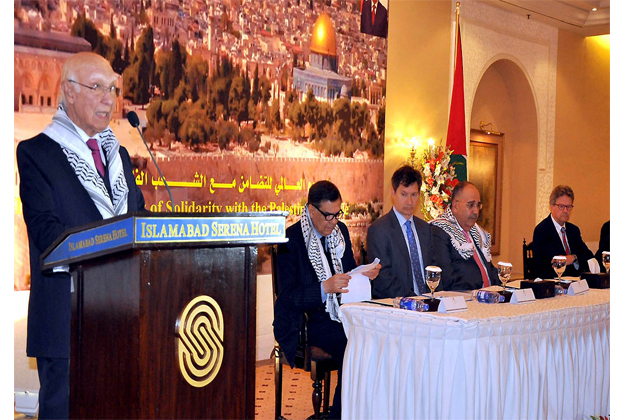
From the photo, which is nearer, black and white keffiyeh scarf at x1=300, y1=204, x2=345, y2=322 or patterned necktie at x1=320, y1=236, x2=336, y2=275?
black and white keffiyeh scarf at x1=300, y1=204, x2=345, y2=322

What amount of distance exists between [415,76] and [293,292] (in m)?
5.05

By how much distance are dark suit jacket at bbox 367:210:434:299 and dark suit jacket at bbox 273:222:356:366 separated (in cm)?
44

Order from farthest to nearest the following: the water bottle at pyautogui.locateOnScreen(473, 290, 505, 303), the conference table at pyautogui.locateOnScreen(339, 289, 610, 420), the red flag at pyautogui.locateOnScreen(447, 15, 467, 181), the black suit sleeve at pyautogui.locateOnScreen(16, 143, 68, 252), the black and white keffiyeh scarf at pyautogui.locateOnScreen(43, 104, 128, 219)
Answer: the red flag at pyautogui.locateOnScreen(447, 15, 467, 181)
the water bottle at pyautogui.locateOnScreen(473, 290, 505, 303)
the conference table at pyautogui.locateOnScreen(339, 289, 610, 420)
the black and white keffiyeh scarf at pyautogui.locateOnScreen(43, 104, 128, 219)
the black suit sleeve at pyautogui.locateOnScreen(16, 143, 68, 252)

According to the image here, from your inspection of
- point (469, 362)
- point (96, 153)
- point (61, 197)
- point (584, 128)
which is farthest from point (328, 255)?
point (584, 128)

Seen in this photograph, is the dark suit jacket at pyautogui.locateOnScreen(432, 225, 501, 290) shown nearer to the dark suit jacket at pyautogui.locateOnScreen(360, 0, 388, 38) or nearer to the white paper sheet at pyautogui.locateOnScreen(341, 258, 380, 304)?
the white paper sheet at pyautogui.locateOnScreen(341, 258, 380, 304)

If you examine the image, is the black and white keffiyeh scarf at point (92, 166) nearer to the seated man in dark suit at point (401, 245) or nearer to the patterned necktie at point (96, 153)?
the patterned necktie at point (96, 153)

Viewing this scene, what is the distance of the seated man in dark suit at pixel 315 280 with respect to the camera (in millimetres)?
3902

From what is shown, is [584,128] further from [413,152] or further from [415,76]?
[413,152]

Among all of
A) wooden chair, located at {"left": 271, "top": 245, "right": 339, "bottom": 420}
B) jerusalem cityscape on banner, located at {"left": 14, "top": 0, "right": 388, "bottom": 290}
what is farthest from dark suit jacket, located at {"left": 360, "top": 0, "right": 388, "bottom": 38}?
wooden chair, located at {"left": 271, "top": 245, "right": 339, "bottom": 420}

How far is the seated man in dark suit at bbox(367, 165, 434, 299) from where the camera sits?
430 centimetres

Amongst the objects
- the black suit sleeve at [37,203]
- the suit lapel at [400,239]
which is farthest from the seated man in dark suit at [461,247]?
the black suit sleeve at [37,203]

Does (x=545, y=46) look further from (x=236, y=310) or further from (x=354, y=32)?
(x=236, y=310)

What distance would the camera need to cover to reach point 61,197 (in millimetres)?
2445

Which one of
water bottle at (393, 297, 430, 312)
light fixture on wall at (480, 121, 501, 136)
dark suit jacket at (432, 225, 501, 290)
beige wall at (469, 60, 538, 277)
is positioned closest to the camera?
water bottle at (393, 297, 430, 312)
